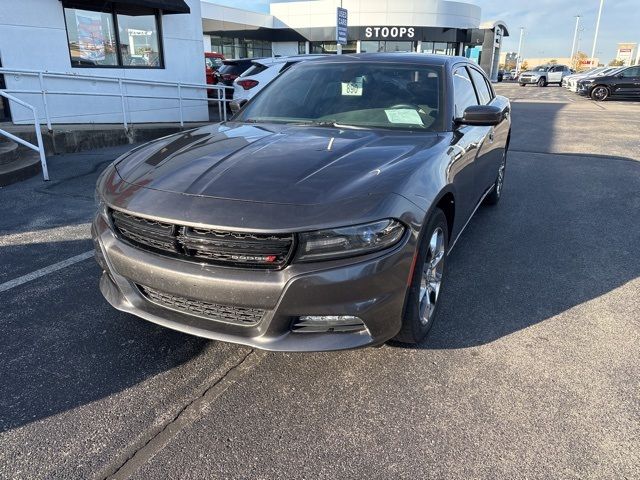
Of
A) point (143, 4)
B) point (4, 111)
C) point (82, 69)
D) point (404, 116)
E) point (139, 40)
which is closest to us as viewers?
point (404, 116)

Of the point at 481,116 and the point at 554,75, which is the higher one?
the point at 481,116

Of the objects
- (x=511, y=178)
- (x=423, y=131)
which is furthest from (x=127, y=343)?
(x=511, y=178)

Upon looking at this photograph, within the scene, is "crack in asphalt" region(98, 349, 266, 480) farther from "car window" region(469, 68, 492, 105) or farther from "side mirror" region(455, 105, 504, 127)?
"car window" region(469, 68, 492, 105)

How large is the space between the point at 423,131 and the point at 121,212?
2015 mm

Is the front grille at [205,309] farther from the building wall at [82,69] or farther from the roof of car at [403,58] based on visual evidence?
the building wall at [82,69]

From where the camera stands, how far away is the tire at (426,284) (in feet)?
8.32

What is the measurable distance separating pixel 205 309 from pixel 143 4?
33.0 ft

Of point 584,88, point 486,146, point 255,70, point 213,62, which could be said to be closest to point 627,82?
point 584,88

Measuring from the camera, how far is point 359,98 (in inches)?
147

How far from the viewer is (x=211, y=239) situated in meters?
2.25

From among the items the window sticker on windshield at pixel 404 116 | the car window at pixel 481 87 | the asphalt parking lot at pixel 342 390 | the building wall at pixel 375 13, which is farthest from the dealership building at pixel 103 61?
the building wall at pixel 375 13

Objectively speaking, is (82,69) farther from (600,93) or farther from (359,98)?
(600,93)

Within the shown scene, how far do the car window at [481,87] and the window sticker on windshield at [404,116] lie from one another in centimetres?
148

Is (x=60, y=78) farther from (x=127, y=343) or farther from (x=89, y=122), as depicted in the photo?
(x=127, y=343)
